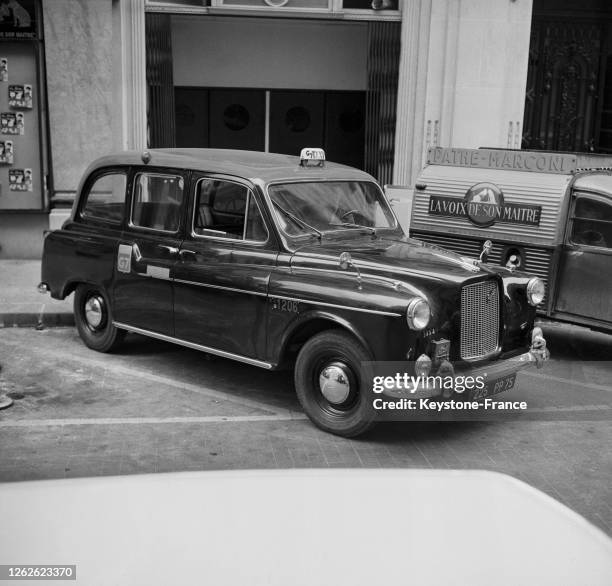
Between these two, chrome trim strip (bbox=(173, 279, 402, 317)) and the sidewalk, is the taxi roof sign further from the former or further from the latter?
the sidewalk

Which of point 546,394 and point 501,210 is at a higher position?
point 501,210

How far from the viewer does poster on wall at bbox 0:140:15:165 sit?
1170 centimetres

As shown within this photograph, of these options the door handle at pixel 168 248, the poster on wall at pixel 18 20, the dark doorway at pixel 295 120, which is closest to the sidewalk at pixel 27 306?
the door handle at pixel 168 248

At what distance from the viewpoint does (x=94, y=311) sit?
26.0 ft

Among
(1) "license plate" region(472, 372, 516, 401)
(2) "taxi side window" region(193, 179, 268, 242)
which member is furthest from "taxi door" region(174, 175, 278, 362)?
(1) "license plate" region(472, 372, 516, 401)

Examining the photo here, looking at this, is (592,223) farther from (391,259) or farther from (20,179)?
(20,179)

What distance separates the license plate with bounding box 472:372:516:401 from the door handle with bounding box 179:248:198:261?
8.09 feet

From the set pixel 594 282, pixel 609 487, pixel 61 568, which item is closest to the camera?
pixel 61 568

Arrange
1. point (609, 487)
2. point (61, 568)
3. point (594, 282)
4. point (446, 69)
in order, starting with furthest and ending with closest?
point (446, 69), point (594, 282), point (609, 487), point (61, 568)

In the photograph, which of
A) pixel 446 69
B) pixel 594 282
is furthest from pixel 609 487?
pixel 446 69

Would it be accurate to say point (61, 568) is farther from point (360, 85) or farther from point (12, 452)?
point (360, 85)

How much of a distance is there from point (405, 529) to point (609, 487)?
146 inches

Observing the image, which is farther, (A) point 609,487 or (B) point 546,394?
(B) point 546,394

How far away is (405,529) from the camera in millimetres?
2014
